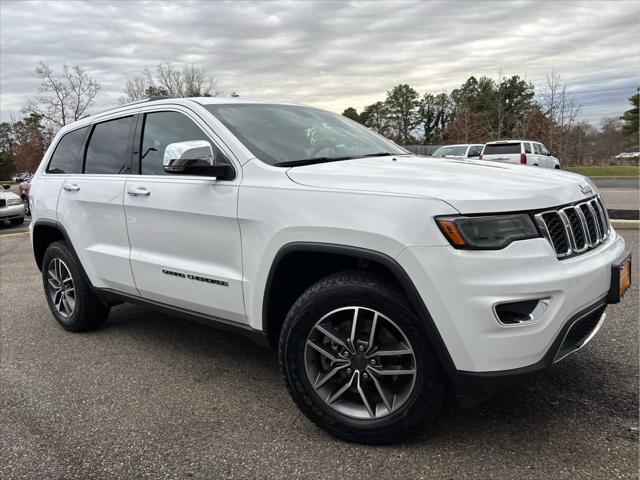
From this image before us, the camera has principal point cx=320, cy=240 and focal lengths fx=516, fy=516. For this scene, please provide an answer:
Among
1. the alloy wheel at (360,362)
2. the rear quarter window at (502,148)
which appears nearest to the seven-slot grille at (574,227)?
the alloy wheel at (360,362)

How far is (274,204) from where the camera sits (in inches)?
104

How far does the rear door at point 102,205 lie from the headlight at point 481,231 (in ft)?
7.78

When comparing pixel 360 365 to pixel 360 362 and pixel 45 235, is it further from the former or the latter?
pixel 45 235

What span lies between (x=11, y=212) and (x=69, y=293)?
11284 millimetres

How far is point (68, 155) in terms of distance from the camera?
4.42 m

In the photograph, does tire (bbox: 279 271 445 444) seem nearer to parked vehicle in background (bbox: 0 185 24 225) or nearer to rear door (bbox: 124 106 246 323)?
rear door (bbox: 124 106 246 323)

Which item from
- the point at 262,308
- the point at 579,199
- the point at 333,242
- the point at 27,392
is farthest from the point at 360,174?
the point at 27,392

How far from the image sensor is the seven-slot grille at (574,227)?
7.39ft

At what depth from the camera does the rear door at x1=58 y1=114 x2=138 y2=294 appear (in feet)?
12.0

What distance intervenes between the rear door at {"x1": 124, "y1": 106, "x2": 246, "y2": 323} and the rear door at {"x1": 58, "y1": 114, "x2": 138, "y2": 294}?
15 cm

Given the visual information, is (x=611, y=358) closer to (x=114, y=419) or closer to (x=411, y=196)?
(x=411, y=196)

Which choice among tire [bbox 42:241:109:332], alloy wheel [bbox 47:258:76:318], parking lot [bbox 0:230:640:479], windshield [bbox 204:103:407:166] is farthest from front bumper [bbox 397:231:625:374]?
alloy wheel [bbox 47:258:76:318]

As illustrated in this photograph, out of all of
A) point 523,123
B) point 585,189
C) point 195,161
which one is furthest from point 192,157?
point 523,123

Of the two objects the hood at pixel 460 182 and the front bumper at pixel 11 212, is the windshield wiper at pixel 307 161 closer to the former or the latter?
the hood at pixel 460 182
